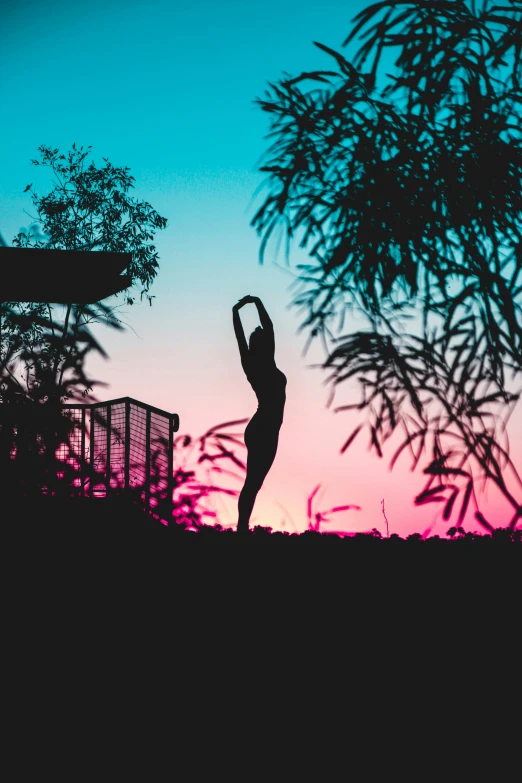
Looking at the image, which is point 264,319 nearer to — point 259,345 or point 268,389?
point 259,345

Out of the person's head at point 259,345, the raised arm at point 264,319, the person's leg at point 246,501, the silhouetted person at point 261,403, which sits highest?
the raised arm at point 264,319

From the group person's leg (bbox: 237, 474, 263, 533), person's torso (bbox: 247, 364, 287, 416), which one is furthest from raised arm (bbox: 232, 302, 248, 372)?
person's leg (bbox: 237, 474, 263, 533)

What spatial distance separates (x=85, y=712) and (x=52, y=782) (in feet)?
2.31

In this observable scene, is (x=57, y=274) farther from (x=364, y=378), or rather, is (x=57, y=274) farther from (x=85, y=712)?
(x=85, y=712)

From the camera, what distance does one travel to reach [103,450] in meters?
10.6

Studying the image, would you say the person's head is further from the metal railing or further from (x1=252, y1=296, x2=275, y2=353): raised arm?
the metal railing

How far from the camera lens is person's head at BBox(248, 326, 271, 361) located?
7.22 metres

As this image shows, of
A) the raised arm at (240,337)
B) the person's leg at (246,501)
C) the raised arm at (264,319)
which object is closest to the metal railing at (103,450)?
the person's leg at (246,501)

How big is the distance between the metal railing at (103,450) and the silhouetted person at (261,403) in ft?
10.5

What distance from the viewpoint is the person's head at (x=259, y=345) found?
7223 millimetres

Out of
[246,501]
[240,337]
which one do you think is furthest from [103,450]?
[240,337]

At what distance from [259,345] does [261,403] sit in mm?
598

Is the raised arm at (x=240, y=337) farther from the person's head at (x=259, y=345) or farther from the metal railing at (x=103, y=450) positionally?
the metal railing at (x=103, y=450)

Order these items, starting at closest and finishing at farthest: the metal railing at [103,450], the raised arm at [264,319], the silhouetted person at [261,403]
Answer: the silhouetted person at [261,403] < the raised arm at [264,319] < the metal railing at [103,450]
